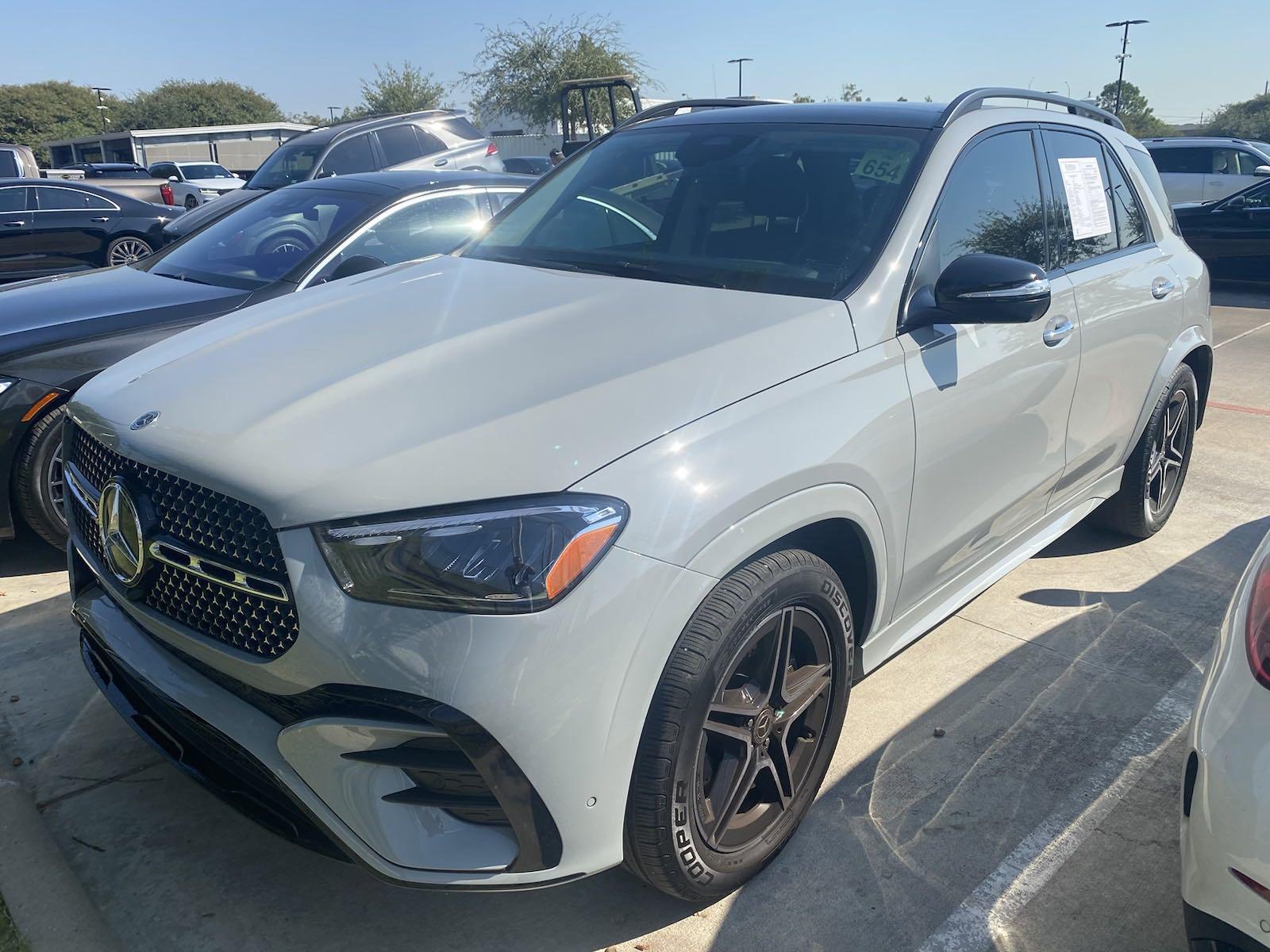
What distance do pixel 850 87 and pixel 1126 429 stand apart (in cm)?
6903

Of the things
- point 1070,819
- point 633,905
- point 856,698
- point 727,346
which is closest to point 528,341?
point 727,346

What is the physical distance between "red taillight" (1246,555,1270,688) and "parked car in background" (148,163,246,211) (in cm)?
2108

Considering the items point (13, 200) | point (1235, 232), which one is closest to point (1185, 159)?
point (1235, 232)

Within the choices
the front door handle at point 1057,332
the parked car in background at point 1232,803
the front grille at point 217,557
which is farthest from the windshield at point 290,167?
the parked car in background at point 1232,803

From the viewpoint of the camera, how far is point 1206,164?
15352 mm

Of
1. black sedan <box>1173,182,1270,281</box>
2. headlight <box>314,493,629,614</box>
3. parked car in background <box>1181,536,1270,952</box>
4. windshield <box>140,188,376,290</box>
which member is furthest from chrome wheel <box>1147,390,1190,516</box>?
black sedan <box>1173,182,1270,281</box>

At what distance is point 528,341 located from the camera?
2.44m

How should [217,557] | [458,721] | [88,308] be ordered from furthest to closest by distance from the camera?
[88,308] → [217,557] → [458,721]

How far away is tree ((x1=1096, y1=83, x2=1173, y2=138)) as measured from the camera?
2135 inches

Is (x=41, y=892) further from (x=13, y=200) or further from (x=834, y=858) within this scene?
(x=13, y=200)

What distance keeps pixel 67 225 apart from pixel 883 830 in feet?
39.5

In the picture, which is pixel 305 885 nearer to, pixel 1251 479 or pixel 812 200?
pixel 812 200

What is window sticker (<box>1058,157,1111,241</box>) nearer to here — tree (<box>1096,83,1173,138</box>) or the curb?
the curb

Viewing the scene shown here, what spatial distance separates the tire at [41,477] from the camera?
3949mm
